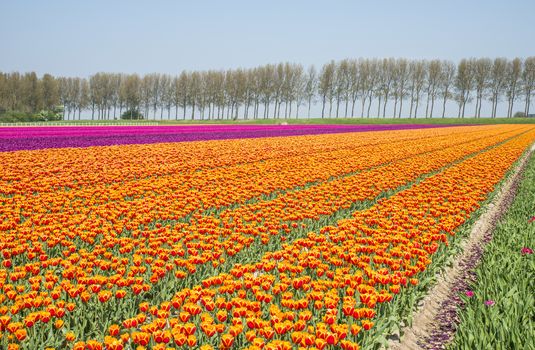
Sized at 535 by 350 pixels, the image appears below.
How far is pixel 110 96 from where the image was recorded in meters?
95.9

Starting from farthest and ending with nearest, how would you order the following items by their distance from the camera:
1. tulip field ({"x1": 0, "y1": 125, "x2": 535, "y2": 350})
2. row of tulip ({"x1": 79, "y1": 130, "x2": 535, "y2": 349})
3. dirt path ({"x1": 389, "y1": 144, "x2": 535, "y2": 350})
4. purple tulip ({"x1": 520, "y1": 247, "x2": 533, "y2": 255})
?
purple tulip ({"x1": 520, "y1": 247, "x2": 533, "y2": 255}) → dirt path ({"x1": 389, "y1": 144, "x2": 535, "y2": 350}) → tulip field ({"x1": 0, "y1": 125, "x2": 535, "y2": 350}) → row of tulip ({"x1": 79, "y1": 130, "x2": 535, "y2": 349})

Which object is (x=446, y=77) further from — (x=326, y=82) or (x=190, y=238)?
(x=190, y=238)

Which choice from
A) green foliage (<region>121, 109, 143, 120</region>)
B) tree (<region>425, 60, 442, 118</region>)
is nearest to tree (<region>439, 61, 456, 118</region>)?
tree (<region>425, 60, 442, 118</region>)

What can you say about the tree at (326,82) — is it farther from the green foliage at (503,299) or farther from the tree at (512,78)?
the green foliage at (503,299)

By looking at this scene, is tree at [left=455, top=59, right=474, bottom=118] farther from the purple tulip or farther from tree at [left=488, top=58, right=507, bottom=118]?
the purple tulip

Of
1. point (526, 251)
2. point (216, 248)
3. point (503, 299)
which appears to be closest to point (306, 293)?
point (216, 248)

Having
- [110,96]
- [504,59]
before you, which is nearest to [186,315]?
[504,59]

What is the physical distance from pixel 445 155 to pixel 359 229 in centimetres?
1401

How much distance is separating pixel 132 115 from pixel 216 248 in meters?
91.4

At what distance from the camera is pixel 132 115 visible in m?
92.0

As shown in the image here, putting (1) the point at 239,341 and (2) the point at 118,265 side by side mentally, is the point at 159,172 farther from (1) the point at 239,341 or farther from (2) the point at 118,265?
(1) the point at 239,341

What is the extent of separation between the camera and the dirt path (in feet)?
14.8

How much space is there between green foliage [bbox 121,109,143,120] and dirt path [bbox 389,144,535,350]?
294ft

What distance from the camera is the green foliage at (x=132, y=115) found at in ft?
301
